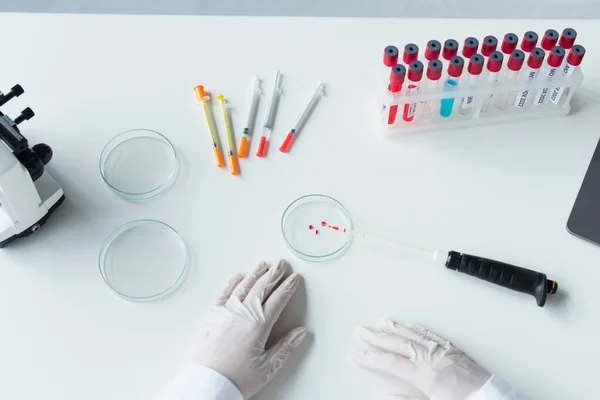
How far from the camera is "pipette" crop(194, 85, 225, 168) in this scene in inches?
60.2

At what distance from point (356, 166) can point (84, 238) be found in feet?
2.31

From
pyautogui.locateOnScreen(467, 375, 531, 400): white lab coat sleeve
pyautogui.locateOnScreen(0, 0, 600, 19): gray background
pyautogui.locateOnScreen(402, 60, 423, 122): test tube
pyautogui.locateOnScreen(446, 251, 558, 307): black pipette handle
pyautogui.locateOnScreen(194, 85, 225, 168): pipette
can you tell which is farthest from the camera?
pyautogui.locateOnScreen(0, 0, 600, 19): gray background

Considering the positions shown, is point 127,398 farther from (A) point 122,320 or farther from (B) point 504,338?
(B) point 504,338

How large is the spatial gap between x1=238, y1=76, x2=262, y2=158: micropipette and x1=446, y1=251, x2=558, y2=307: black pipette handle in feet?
1.92

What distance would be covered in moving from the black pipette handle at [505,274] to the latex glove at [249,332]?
378 millimetres

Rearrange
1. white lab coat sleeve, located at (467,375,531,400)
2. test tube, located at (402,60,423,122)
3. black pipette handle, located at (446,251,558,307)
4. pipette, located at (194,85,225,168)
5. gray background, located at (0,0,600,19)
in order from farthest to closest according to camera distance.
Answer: gray background, located at (0,0,600,19)
pipette, located at (194,85,225,168)
test tube, located at (402,60,423,122)
black pipette handle, located at (446,251,558,307)
white lab coat sleeve, located at (467,375,531,400)

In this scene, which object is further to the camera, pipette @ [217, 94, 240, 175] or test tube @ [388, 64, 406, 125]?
pipette @ [217, 94, 240, 175]

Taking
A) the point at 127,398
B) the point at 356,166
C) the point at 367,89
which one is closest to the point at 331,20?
the point at 367,89

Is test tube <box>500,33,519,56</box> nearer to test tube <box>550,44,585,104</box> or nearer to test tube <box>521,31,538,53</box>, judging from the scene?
test tube <box>521,31,538,53</box>

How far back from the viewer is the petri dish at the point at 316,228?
4.65 ft

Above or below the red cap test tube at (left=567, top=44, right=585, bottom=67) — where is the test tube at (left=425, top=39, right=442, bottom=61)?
below

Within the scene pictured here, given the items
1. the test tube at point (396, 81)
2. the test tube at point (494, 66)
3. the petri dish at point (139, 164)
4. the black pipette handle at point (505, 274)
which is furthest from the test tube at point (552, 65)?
the petri dish at point (139, 164)

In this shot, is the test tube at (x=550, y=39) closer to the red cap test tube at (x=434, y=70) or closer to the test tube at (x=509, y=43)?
the test tube at (x=509, y=43)

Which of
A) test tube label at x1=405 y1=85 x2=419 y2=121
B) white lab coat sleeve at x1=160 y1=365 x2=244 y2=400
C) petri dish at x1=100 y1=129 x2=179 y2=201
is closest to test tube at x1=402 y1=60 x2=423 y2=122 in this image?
test tube label at x1=405 y1=85 x2=419 y2=121
